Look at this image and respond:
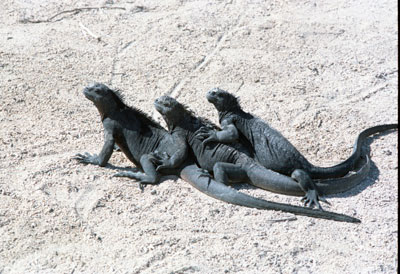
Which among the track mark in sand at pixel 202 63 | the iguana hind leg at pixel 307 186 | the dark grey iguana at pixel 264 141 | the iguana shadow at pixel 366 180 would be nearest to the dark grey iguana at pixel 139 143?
the dark grey iguana at pixel 264 141

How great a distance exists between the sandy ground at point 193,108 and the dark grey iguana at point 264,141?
27 centimetres

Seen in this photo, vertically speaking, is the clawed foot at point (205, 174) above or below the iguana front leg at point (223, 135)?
below

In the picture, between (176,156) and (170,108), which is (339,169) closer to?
(176,156)

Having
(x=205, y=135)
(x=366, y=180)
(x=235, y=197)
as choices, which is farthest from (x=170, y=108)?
(x=366, y=180)

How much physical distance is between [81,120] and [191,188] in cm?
193

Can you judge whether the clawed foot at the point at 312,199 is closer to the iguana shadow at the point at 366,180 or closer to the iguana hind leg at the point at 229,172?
the iguana shadow at the point at 366,180

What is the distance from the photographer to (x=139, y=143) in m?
6.45

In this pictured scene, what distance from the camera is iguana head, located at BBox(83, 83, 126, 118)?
21.0 feet

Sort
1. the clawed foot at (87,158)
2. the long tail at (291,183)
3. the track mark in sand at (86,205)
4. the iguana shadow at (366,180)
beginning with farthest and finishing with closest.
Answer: the clawed foot at (87,158) < the iguana shadow at (366,180) < the long tail at (291,183) < the track mark in sand at (86,205)

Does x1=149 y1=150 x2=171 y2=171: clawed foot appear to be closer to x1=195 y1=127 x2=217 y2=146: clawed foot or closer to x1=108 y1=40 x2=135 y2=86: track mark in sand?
x1=195 y1=127 x2=217 y2=146: clawed foot

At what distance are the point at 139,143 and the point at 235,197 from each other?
1.23m

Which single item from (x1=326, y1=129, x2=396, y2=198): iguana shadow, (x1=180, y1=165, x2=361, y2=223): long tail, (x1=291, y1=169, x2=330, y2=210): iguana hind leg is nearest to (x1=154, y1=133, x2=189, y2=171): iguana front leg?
(x1=180, y1=165, x2=361, y2=223): long tail

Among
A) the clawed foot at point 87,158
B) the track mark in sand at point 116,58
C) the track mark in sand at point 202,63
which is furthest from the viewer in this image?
the track mark in sand at point 116,58

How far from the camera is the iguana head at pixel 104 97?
6.39 meters
